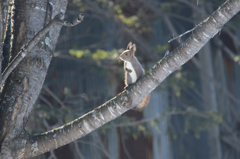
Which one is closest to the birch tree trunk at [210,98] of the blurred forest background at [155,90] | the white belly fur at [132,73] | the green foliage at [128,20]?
the blurred forest background at [155,90]

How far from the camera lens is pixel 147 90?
7.93 ft

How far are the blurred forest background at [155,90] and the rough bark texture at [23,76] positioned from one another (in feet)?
9.96

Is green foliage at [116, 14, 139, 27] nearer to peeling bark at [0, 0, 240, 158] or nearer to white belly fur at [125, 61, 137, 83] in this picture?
white belly fur at [125, 61, 137, 83]

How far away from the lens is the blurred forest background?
623 cm

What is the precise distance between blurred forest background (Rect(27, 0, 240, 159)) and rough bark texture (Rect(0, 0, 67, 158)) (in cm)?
304

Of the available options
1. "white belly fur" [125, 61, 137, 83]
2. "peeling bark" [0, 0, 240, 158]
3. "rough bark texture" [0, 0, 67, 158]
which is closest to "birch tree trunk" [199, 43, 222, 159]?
"white belly fur" [125, 61, 137, 83]

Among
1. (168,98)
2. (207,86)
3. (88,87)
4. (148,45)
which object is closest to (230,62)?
(207,86)

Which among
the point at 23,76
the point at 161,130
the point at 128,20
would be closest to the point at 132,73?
the point at 23,76

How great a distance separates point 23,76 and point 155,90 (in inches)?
152

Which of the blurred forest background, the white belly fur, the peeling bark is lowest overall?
the peeling bark

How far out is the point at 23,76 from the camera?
2443 millimetres

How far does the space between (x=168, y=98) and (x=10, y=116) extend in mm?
5293

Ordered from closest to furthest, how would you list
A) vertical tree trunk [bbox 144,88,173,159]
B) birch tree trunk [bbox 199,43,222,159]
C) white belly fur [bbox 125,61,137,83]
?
white belly fur [bbox 125,61,137,83] < vertical tree trunk [bbox 144,88,173,159] < birch tree trunk [bbox 199,43,222,159]

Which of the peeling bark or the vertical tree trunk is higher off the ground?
the vertical tree trunk
